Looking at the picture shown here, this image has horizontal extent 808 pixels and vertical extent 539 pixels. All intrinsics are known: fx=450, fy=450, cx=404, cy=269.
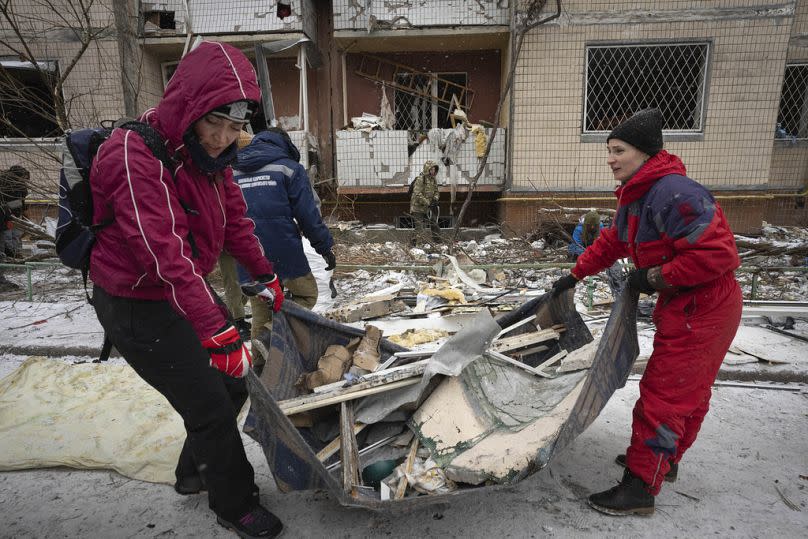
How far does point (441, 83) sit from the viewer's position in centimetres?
1099

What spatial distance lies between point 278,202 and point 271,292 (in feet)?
4.34

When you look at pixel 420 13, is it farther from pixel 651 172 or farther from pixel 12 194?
pixel 651 172

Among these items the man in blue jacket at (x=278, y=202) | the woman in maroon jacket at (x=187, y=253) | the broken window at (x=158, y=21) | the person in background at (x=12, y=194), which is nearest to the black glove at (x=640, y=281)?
the woman in maroon jacket at (x=187, y=253)

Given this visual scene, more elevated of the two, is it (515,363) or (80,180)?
(80,180)

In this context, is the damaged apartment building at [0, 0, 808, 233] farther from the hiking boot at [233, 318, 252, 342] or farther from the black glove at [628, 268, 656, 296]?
the black glove at [628, 268, 656, 296]

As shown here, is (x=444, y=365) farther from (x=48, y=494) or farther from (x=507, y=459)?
(x=48, y=494)

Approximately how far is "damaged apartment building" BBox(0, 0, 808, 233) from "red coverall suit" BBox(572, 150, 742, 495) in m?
6.96

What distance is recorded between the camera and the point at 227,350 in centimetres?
166

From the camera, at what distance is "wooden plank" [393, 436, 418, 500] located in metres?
2.00

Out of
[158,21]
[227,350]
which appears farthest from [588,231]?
[158,21]

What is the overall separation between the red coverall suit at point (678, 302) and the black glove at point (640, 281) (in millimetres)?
75

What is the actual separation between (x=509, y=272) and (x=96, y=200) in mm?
5372

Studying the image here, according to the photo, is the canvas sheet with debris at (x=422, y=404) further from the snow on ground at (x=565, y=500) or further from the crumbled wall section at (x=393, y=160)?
the crumbled wall section at (x=393, y=160)

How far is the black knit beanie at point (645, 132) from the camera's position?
206 centimetres
